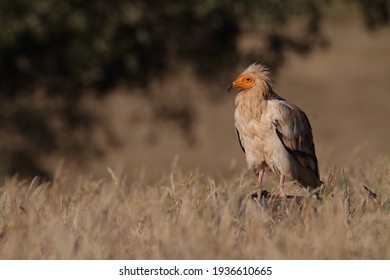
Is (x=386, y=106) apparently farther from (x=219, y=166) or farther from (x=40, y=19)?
(x=40, y=19)

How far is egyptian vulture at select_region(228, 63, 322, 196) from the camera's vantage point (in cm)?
924

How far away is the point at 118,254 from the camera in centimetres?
704

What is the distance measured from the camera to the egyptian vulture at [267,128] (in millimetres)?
9242

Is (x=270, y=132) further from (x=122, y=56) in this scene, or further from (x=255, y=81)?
(x=122, y=56)

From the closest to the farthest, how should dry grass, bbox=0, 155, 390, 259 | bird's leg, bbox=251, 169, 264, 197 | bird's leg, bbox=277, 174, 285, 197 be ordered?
dry grass, bbox=0, 155, 390, 259
bird's leg, bbox=277, 174, 285, 197
bird's leg, bbox=251, 169, 264, 197

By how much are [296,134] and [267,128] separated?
0.32 m

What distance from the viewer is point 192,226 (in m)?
7.36

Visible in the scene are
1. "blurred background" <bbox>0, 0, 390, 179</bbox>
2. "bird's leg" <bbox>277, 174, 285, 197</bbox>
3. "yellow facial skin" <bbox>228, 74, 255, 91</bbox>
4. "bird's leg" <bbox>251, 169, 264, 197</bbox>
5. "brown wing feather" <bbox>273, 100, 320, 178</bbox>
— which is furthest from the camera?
"blurred background" <bbox>0, 0, 390, 179</bbox>

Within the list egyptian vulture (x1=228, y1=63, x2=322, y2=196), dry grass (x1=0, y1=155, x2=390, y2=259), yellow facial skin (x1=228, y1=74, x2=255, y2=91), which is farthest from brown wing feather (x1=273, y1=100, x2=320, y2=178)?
dry grass (x1=0, y1=155, x2=390, y2=259)

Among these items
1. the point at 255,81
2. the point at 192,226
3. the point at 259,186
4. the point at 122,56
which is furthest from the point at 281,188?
the point at 122,56

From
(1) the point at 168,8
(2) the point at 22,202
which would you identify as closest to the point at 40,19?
(1) the point at 168,8

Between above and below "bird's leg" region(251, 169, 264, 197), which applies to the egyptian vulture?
above

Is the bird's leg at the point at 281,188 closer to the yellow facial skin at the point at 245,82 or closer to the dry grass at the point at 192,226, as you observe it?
the dry grass at the point at 192,226

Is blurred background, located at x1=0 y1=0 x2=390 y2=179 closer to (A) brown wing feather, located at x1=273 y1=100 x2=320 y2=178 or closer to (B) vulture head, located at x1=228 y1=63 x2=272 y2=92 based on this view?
(A) brown wing feather, located at x1=273 y1=100 x2=320 y2=178
